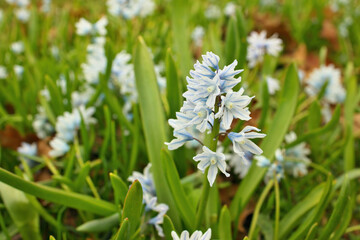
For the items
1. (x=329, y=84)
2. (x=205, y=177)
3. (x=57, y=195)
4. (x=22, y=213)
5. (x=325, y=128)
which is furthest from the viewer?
(x=329, y=84)

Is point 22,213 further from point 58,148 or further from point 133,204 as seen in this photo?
point 133,204

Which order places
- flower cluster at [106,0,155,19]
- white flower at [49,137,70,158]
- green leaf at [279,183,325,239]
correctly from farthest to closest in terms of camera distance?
flower cluster at [106,0,155,19], white flower at [49,137,70,158], green leaf at [279,183,325,239]

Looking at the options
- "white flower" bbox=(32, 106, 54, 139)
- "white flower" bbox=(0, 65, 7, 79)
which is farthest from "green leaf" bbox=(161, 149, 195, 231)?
"white flower" bbox=(0, 65, 7, 79)

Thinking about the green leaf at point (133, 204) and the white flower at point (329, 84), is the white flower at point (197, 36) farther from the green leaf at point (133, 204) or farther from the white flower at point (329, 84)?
the green leaf at point (133, 204)

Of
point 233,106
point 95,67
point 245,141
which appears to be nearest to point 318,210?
point 245,141

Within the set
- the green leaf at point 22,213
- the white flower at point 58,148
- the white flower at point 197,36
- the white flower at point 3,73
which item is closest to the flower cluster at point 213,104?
the green leaf at point 22,213

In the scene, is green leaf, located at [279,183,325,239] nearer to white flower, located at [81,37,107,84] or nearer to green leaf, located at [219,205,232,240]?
green leaf, located at [219,205,232,240]

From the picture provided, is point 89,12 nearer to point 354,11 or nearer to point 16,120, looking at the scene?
point 16,120
